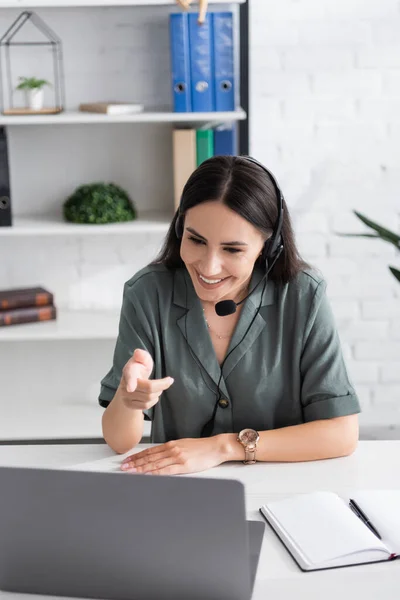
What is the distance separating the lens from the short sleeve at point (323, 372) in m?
1.54

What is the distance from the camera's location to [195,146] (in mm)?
2562

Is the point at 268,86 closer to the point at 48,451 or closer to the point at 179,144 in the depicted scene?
the point at 179,144

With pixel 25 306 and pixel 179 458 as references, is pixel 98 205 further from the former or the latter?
pixel 179 458

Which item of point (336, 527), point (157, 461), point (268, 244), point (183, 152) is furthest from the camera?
point (183, 152)

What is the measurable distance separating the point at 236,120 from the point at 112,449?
4.86 ft

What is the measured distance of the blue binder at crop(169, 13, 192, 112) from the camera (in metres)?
2.38

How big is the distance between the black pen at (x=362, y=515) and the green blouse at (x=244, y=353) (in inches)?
12.2

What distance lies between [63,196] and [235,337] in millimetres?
1353

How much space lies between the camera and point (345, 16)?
2711 mm

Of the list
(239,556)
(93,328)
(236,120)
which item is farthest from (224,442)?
(236,120)

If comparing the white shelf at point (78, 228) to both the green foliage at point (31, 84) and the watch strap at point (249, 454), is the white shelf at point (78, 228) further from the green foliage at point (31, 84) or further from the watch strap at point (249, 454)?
the watch strap at point (249, 454)

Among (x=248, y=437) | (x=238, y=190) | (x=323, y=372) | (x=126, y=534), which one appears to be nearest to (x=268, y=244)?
(x=238, y=190)

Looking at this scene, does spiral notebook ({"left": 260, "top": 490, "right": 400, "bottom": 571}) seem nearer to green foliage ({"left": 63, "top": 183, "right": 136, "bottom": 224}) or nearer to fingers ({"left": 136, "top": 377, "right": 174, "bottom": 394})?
fingers ({"left": 136, "top": 377, "right": 174, "bottom": 394})

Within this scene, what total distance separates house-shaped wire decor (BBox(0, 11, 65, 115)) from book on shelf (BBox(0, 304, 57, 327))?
64cm
